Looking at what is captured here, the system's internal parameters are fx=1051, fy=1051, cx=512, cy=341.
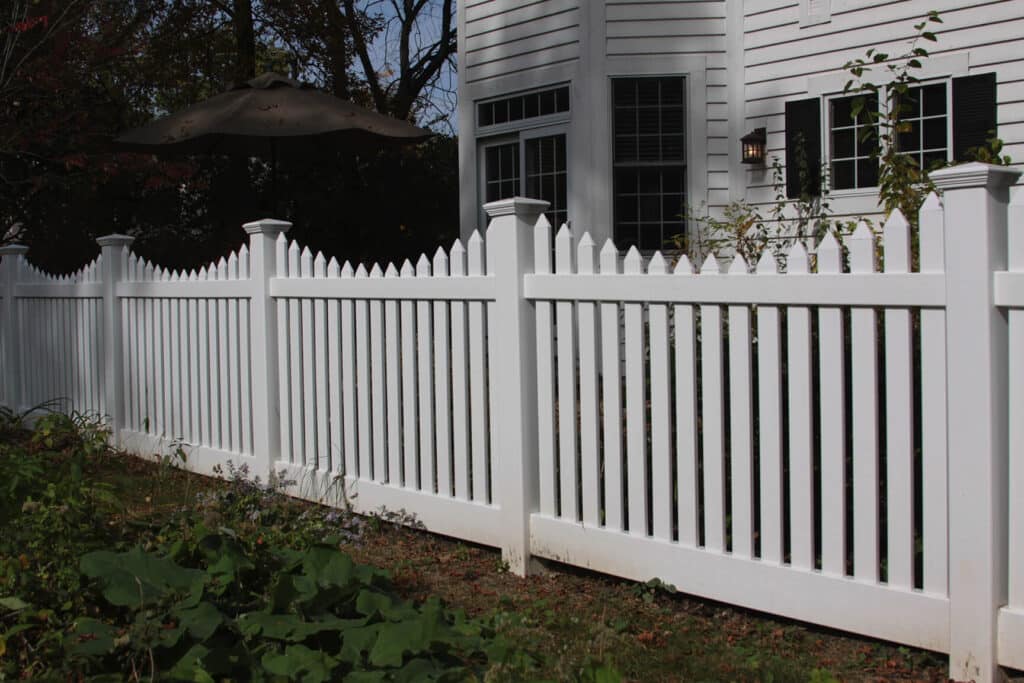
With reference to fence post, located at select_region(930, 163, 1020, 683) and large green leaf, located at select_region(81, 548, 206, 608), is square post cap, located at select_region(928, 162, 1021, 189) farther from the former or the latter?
large green leaf, located at select_region(81, 548, 206, 608)

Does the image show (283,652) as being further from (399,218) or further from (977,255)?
(399,218)

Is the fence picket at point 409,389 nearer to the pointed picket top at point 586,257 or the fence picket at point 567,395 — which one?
the fence picket at point 567,395

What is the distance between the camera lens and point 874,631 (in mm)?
3410

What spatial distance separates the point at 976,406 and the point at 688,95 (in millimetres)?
7220

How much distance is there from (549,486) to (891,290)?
1733mm

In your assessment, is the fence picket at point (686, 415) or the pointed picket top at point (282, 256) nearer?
the fence picket at point (686, 415)

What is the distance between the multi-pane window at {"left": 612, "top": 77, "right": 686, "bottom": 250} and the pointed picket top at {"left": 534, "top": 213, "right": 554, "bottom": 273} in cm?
579

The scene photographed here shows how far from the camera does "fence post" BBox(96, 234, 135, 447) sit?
24.9 feet

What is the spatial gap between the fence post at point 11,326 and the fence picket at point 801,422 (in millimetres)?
7510

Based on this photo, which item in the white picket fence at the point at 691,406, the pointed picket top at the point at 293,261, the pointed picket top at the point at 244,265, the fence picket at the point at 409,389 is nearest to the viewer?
the white picket fence at the point at 691,406

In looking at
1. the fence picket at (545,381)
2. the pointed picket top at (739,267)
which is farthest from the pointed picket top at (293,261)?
the pointed picket top at (739,267)

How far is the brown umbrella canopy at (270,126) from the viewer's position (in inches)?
386

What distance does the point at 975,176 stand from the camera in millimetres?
3055

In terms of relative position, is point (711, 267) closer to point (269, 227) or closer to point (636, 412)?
point (636, 412)
